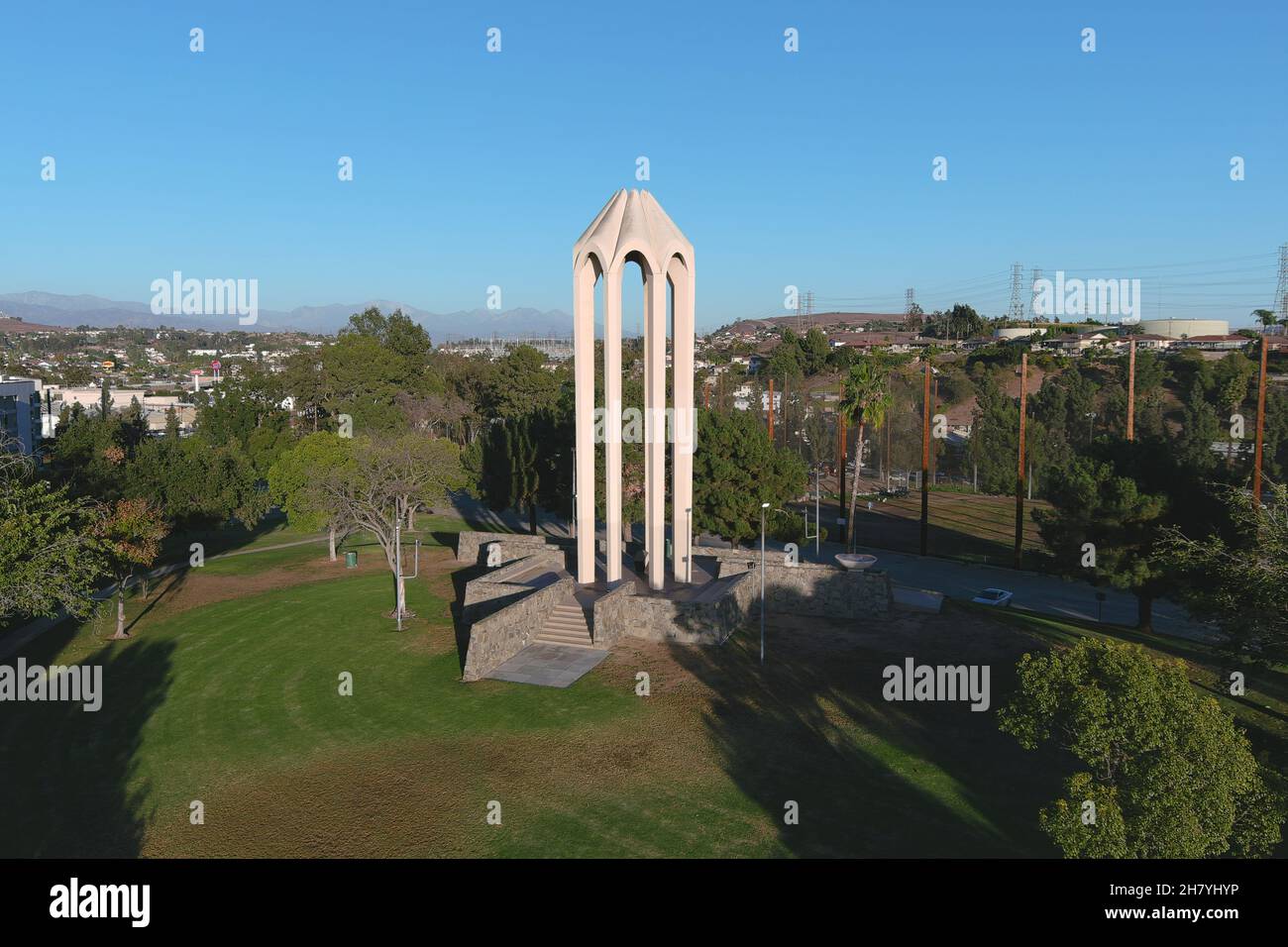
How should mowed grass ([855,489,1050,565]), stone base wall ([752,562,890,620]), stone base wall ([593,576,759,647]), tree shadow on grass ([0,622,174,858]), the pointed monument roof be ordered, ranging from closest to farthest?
tree shadow on grass ([0,622,174,858]) → stone base wall ([593,576,759,647]) → the pointed monument roof → stone base wall ([752,562,890,620]) → mowed grass ([855,489,1050,565])

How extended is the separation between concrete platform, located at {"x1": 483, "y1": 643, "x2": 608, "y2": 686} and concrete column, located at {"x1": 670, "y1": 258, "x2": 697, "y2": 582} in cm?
774

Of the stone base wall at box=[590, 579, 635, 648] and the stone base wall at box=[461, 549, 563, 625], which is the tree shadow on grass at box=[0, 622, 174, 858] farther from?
the stone base wall at box=[590, 579, 635, 648]

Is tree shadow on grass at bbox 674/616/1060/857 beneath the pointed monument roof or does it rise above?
beneath

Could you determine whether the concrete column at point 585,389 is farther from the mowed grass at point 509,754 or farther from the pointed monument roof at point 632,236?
the mowed grass at point 509,754

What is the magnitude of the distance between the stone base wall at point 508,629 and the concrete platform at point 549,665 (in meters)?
0.37

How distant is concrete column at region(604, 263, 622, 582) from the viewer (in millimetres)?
34594

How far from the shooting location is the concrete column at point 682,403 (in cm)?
3634

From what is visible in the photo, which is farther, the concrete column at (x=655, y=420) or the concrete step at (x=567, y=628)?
the concrete column at (x=655, y=420)

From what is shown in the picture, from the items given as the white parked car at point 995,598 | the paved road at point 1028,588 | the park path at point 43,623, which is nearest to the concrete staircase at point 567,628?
the park path at point 43,623

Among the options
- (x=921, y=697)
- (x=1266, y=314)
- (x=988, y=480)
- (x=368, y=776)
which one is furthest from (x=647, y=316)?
(x=1266, y=314)

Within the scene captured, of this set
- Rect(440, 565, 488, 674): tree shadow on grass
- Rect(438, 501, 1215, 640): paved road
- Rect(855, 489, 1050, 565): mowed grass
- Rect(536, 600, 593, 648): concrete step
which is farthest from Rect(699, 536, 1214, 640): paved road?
Rect(536, 600, 593, 648): concrete step

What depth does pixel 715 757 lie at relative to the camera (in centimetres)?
2303
